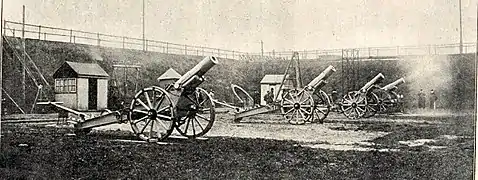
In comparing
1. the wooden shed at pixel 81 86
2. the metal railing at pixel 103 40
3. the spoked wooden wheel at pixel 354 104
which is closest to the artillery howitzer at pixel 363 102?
the spoked wooden wheel at pixel 354 104

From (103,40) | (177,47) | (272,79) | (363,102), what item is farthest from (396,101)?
(103,40)

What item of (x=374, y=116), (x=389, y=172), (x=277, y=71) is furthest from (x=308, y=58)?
(x=389, y=172)

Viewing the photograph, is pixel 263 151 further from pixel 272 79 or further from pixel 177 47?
pixel 177 47

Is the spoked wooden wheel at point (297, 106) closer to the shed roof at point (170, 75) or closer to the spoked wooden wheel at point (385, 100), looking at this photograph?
the spoked wooden wheel at point (385, 100)

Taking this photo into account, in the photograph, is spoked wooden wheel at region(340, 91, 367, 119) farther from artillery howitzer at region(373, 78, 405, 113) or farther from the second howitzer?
the second howitzer

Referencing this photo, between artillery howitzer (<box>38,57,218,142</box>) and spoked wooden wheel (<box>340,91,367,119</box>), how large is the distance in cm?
67

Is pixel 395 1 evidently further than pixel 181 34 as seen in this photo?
No

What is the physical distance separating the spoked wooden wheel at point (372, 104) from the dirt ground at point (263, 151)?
30mm

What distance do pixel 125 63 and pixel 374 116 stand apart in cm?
131

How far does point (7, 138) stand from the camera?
347 cm

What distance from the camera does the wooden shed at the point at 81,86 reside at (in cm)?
326

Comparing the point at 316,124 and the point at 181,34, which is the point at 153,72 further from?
the point at 316,124

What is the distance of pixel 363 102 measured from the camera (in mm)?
2785

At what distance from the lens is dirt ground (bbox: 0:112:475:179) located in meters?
2.63
